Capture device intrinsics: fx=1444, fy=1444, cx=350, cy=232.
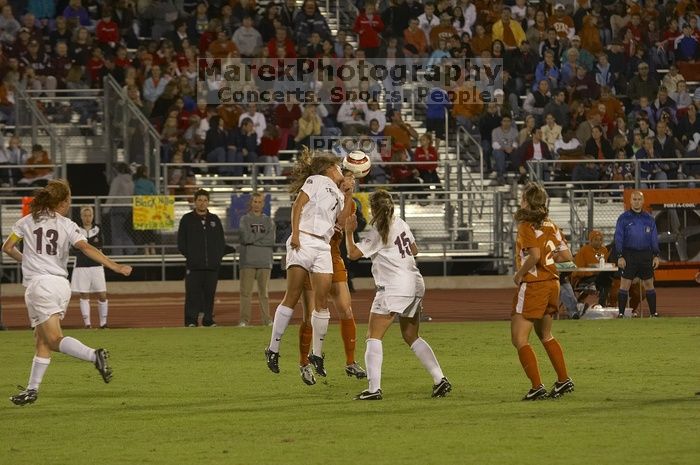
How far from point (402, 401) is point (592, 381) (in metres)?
2.25

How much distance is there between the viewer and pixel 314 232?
13.6 m

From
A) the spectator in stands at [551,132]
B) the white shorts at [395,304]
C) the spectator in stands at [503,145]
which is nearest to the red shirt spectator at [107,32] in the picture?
the spectator in stands at [503,145]

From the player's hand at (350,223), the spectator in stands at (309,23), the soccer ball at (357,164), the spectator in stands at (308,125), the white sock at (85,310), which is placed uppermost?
the spectator in stands at (309,23)

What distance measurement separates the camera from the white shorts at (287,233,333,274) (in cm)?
1352

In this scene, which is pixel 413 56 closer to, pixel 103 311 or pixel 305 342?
pixel 103 311

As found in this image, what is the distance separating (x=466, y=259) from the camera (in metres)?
30.3

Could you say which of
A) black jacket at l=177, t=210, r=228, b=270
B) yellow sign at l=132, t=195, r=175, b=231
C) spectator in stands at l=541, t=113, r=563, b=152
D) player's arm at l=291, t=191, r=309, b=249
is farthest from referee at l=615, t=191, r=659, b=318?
spectator in stands at l=541, t=113, r=563, b=152

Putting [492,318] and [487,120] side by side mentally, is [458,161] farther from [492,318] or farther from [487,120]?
[492,318]

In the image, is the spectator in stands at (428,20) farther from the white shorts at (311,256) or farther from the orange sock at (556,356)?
the orange sock at (556,356)

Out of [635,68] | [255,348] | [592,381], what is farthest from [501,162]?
[592,381]

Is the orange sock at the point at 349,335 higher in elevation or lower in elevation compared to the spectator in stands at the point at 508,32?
lower

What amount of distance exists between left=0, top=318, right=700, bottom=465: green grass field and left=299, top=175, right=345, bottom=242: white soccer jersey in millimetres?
1517

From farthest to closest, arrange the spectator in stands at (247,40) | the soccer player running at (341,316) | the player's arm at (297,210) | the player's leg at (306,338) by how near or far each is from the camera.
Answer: the spectator in stands at (247,40) < the soccer player running at (341,316) < the player's leg at (306,338) < the player's arm at (297,210)

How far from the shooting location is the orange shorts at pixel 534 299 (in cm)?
1218
